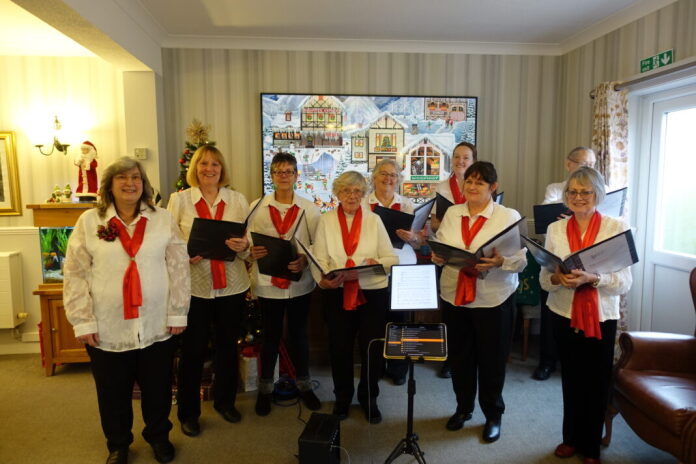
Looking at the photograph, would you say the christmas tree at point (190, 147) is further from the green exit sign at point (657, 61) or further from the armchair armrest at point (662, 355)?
the green exit sign at point (657, 61)

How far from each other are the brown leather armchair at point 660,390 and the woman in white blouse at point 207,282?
2.26 metres

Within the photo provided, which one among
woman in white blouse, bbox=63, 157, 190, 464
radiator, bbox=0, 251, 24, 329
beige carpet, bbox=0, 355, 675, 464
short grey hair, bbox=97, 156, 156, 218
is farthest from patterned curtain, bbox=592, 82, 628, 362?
radiator, bbox=0, 251, 24, 329

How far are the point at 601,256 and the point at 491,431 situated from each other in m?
1.27

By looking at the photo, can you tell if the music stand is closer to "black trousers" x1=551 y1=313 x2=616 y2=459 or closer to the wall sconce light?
"black trousers" x1=551 y1=313 x2=616 y2=459

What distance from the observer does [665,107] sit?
11.8 feet

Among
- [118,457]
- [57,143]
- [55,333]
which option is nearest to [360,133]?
A: [57,143]

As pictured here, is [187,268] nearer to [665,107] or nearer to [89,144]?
[89,144]

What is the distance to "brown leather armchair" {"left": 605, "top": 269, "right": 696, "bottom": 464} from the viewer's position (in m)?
2.06

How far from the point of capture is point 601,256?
82.0 inches

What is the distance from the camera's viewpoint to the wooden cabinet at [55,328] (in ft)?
12.0

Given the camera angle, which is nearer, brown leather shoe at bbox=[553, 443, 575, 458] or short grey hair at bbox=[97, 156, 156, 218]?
short grey hair at bbox=[97, 156, 156, 218]

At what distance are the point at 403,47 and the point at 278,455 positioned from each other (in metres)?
3.97

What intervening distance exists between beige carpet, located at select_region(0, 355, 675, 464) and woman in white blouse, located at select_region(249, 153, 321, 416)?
317mm

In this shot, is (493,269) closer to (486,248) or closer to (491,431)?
(486,248)
